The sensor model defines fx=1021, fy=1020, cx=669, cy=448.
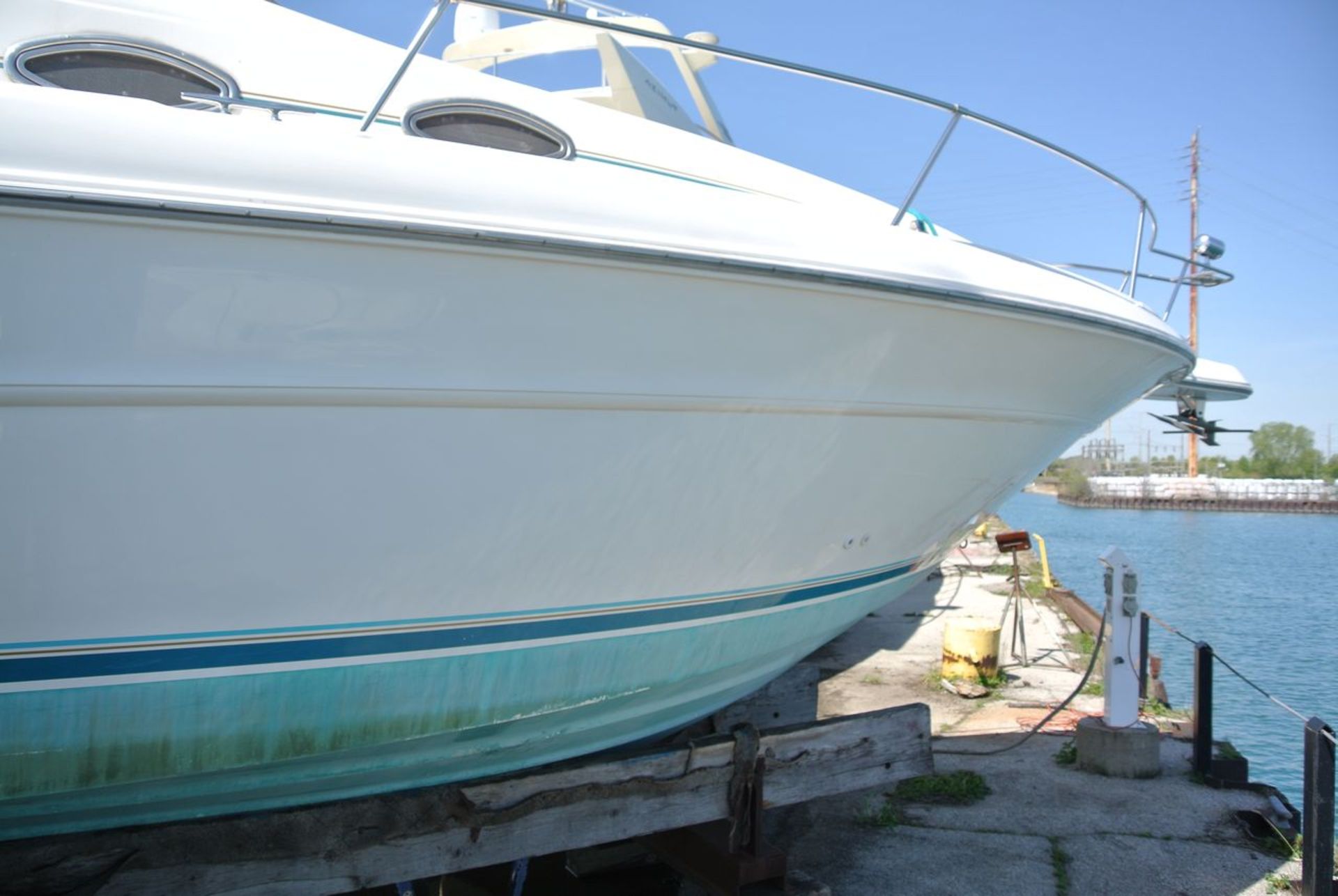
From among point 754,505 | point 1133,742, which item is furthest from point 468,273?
point 1133,742

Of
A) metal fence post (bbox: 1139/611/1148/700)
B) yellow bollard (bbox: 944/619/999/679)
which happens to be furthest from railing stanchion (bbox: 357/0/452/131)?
yellow bollard (bbox: 944/619/999/679)

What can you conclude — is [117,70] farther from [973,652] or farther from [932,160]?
[973,652]

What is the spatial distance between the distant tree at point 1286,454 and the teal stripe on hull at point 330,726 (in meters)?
81.0

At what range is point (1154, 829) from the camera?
3.87m

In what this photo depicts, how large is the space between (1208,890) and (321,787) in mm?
2848

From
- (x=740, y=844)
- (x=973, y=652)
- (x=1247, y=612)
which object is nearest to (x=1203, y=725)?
(x=973, y=652)

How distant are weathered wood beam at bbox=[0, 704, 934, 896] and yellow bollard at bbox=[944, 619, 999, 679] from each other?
10.2ft

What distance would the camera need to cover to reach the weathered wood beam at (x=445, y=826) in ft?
7.50

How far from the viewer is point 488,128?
9.26ft

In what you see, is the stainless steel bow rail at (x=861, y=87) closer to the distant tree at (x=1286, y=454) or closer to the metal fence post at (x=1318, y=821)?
the metal fence post at (x=1318, y=821)

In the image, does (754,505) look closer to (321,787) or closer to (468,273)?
(468,273)

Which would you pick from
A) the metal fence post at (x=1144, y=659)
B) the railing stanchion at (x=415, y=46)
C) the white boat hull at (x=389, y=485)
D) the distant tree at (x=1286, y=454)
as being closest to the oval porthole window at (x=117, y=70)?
the railing stanchion at (x=415, y=46)

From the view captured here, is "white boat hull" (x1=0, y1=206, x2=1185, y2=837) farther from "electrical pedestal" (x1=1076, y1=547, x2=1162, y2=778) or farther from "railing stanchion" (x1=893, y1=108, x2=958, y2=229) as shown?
"electrical pedestal" (x1=1076, y1=547, x2=1162, y2=778)

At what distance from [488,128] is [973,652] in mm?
4593
